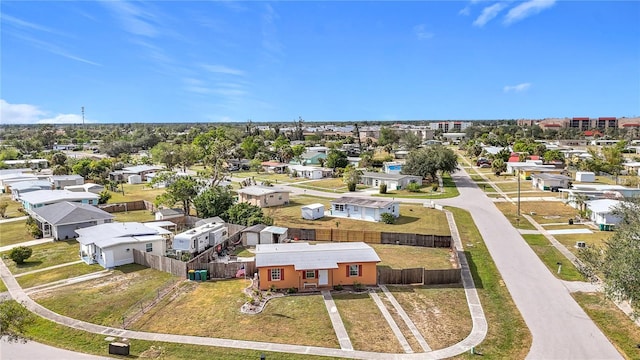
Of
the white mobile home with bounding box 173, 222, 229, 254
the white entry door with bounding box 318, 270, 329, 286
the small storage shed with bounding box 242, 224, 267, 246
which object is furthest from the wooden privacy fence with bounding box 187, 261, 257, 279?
the small storage shed with bounding box 242, 224, 267, 246

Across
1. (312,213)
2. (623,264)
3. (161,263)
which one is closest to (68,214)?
(161,263)

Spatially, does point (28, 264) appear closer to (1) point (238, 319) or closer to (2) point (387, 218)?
(1) point (238, 319)

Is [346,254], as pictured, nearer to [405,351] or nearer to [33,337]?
[405,351]

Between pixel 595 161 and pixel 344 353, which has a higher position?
pixel 595 161

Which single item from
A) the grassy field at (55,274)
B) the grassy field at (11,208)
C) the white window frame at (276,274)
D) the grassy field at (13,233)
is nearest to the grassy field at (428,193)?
the white window frame at (276,274)

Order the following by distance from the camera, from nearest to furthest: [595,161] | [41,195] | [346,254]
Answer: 1. [346,254]
2. [41,195]
3. [595,161]

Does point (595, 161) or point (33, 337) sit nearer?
point (33, 337)

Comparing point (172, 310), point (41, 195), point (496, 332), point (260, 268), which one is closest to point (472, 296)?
point (496, 332)

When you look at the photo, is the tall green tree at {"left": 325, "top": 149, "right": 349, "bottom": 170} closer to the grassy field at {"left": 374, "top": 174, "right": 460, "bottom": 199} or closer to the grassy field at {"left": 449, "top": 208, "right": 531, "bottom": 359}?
the grassy field at {"left": 374, "top": 174, "right": 460, "bottom": 199}
